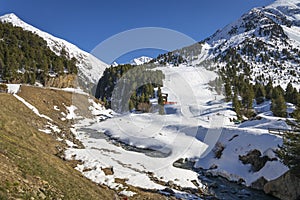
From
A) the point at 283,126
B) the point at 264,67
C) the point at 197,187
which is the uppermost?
the point at 264,67

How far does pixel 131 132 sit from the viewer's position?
51.2m

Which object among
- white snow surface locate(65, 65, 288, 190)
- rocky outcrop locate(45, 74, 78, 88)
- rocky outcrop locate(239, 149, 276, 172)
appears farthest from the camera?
rocky outcrop locate(45, 74, 78, 88)

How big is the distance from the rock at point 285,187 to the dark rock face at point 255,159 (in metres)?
3.73

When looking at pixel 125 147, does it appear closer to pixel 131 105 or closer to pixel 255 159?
pixel 255 159

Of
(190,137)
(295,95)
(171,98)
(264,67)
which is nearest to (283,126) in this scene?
(190,137)

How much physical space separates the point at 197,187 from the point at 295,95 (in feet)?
211

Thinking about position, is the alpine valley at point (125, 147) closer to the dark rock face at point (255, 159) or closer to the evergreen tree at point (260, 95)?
the evergreen tree at point (260, 95)

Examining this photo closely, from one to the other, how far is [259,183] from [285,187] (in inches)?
132

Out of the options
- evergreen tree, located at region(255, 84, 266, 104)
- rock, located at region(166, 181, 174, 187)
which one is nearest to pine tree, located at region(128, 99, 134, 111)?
evergreen tree, located at region(255, 84, 266, 104)

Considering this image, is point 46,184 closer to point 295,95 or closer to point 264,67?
point 295,95

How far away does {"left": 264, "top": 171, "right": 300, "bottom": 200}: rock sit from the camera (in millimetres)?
22308

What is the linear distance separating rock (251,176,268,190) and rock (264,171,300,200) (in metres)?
0.76

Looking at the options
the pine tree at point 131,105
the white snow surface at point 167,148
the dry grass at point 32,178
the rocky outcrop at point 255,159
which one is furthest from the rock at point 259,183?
the pine tree at point 131,105

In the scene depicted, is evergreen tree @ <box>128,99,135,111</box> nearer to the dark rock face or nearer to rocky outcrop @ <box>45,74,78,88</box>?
rocky outcrop @ <box>45,74,78,88</box>
